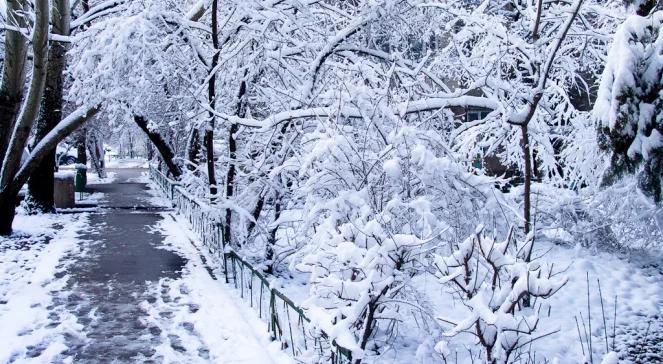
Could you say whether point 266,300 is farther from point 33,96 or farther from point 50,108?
point 50,108

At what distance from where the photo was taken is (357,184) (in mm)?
6875

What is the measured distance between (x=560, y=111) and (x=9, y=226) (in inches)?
496

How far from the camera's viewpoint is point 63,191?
20.0 metres

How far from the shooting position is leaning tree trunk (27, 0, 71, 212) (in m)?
14.4

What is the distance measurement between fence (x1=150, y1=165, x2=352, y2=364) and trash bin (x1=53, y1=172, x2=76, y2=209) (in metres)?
4.37

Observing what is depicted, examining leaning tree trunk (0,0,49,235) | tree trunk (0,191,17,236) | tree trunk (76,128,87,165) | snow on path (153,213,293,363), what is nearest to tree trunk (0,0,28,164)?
leaning tree trunk (0,0,49,235)

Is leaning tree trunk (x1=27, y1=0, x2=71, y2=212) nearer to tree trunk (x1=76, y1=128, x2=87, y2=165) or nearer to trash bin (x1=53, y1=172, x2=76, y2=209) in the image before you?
trash bin (x1=53, y1=172, x2=76, y2=209)

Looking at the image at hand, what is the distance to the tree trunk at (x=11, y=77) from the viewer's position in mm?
13250

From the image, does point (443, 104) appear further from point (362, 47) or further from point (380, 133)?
point (362, 47)

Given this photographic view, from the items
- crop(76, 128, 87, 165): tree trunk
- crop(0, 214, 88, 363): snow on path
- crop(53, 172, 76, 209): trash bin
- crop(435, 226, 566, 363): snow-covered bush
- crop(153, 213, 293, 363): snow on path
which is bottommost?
crop(153, 213, 293, 363): snow on path

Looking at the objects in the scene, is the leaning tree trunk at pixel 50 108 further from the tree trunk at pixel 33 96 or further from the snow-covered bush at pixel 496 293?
the snow-covered bush at pixel 496 293

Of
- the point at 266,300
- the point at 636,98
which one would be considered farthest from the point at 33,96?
the point at 636,98

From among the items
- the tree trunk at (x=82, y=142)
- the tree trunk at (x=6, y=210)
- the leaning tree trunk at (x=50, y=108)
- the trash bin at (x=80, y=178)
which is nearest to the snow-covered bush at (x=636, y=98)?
the leaning tree trunk at (x=50, y=108)

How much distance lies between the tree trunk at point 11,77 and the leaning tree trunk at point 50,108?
3.12 feet
